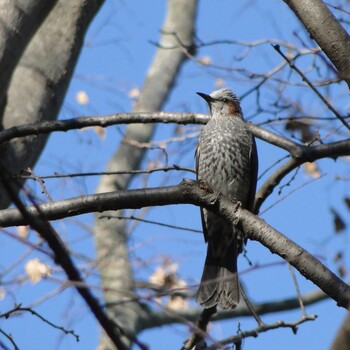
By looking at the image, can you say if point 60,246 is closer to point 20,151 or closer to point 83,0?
point 20,151

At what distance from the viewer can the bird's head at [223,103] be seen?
5.39 m

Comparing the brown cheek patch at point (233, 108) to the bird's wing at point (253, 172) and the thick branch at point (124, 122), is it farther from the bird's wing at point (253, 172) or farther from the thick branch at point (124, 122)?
the thick branch at point (124, 122)

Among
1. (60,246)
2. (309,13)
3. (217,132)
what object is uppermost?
(217,132)

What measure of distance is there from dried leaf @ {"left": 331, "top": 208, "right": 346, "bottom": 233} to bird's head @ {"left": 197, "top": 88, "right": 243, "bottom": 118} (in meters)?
1.08

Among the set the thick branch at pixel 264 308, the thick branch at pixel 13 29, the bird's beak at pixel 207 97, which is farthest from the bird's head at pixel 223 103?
the thick branch at pixel 264 308

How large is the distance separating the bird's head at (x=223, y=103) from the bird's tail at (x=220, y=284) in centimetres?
117

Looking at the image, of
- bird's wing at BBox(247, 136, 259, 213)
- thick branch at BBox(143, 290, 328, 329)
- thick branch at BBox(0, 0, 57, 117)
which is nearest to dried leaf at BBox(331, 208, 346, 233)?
bird's wing at BBox(247, 136, 259, 213)

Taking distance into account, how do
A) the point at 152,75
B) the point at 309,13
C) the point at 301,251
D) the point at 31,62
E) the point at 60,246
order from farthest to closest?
the point at 152,75 → the point at 31,62 → the point at 309,13 → the point at 301,251 → the point at 60,246

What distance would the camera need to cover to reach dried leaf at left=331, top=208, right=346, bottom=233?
15.5ft

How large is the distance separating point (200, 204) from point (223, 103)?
2.56 metres

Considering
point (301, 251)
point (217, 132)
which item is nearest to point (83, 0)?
point (217, 132)

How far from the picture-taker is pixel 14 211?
2811mm

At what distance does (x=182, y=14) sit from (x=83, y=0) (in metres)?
6.11

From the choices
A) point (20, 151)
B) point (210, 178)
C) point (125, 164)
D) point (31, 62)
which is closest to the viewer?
point (20, 151)
